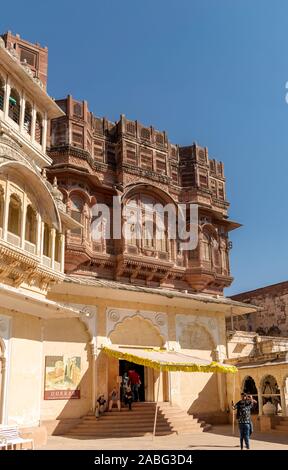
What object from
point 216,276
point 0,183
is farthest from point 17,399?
point 216,276

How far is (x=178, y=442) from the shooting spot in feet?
50.7

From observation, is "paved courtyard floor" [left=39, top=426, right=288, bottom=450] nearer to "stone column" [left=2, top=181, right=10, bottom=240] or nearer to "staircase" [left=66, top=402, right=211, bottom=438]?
"staircase" [left=66, top=402, right=211, bottom=438]

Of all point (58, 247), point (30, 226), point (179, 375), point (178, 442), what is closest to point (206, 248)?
point (179, 375)

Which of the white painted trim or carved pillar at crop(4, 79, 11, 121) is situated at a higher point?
carved pillar at crop(4, 79, 11, 121)

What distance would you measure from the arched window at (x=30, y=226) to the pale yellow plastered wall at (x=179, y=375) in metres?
4.30

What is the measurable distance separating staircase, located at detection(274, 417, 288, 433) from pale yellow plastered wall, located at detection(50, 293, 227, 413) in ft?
12.9

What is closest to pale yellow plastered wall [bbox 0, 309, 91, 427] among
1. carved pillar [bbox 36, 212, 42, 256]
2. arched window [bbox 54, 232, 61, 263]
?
carved pillar [bbox 36, 212, 42, 256]

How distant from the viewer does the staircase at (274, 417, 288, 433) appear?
1805 centimetres

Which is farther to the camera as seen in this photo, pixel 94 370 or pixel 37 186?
pixel 94 370

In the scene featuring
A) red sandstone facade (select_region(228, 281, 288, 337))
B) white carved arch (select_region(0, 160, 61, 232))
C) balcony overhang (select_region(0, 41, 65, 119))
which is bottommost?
red sandstone facade (select_region(228, 281, 288, 337))

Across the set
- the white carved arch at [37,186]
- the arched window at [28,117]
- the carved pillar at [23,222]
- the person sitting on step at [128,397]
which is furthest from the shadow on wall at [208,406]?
the arched window at [28,117]

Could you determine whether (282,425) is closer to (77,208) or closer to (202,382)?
(202,382)

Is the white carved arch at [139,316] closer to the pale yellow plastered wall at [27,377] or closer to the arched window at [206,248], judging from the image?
the pale yellow plastered wall at [27,377]

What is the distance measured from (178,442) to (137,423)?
112 inches
